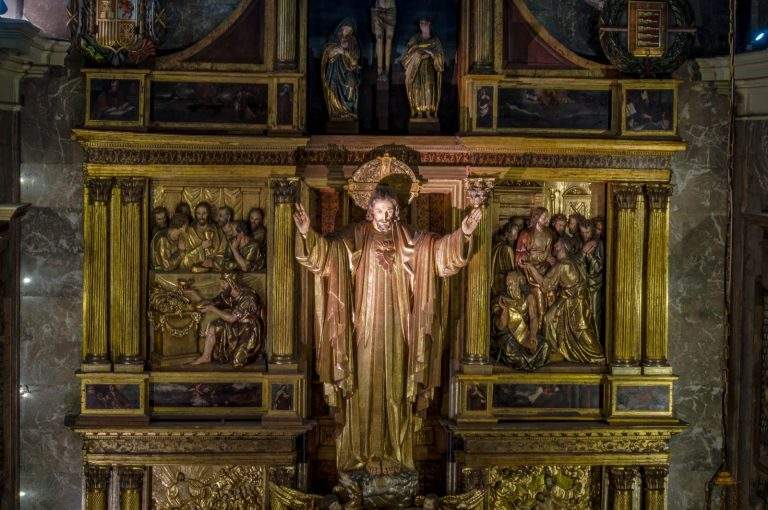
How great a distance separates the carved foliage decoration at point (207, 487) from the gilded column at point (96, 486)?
49cm

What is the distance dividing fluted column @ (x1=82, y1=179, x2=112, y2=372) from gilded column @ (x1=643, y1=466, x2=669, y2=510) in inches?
215

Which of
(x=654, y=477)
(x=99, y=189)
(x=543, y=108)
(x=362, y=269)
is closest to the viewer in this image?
(x=99, y=189)

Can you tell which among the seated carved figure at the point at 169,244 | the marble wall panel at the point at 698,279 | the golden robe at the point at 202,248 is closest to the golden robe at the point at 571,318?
the marble wall panel at the point at 698,279

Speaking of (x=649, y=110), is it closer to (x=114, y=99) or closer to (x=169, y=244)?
(x=169, y=244)

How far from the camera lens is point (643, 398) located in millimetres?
11664

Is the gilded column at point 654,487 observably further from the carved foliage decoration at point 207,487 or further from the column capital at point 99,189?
the column capital at point 99,189

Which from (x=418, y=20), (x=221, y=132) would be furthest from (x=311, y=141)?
(x=418, y=20)

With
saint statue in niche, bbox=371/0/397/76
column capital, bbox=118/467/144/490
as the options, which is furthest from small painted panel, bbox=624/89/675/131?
column capital, bbox=118/467/144/490

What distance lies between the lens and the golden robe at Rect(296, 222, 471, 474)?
11.3m

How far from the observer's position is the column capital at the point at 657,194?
1155 centimetres

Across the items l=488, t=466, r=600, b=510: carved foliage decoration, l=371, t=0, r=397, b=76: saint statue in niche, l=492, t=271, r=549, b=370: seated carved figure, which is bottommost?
l=488, t=466, r=600, b=510: carved foliage decoration

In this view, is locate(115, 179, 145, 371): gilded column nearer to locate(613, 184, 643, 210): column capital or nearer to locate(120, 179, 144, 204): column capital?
locate(120, 179, 144, 204): column capital

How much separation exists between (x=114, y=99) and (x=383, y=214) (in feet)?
9.28

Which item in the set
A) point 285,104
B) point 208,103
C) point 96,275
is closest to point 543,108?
point 285,104
